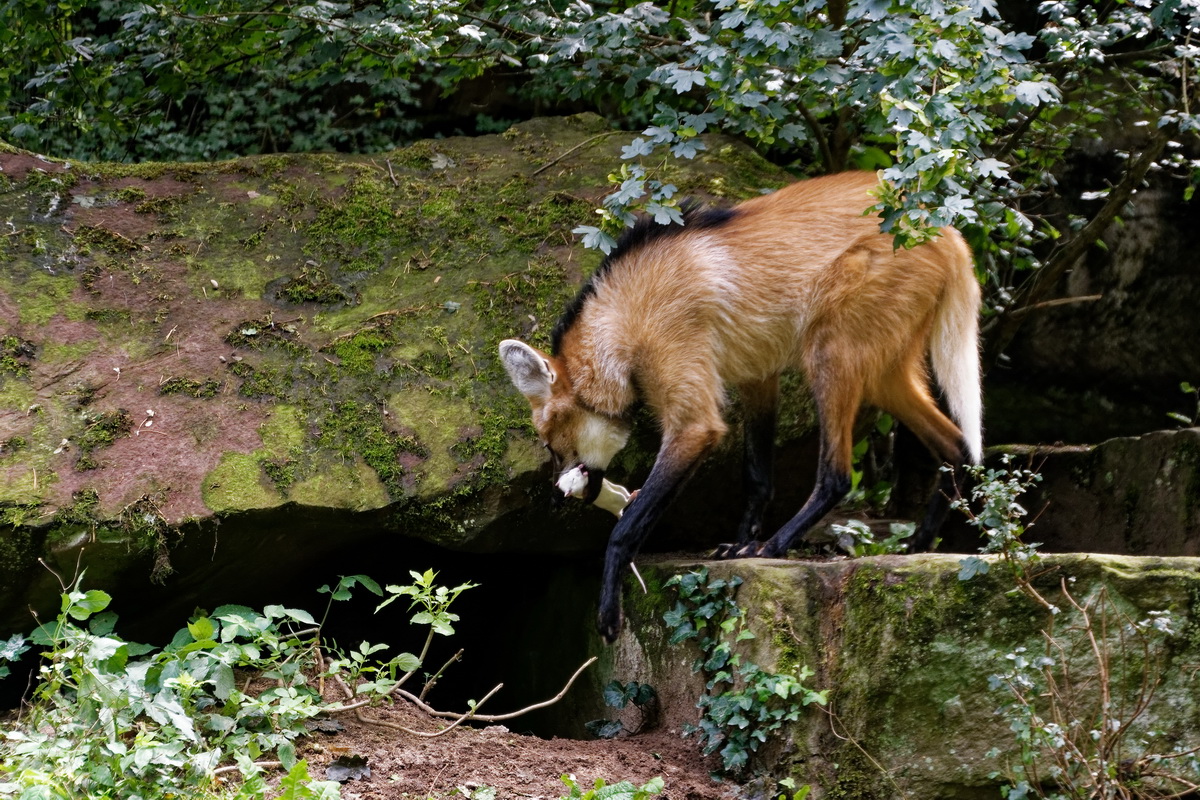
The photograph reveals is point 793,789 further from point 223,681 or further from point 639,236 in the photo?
point 639,236

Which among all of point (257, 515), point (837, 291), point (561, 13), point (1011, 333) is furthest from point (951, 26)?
point (257, 515)

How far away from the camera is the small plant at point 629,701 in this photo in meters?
3.63

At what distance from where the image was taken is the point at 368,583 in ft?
Result: 10.5

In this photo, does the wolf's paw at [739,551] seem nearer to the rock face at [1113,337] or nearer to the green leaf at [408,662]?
the green leaf at [408,662]

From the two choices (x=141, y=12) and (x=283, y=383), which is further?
(x=141, y=12)

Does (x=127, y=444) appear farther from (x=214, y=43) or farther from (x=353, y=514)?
(x=214, y=43)

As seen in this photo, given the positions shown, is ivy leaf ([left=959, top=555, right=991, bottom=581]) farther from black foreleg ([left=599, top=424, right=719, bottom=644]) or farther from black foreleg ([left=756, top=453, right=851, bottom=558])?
black foreleg ([left=599, top=424, right=719, bottom=644])

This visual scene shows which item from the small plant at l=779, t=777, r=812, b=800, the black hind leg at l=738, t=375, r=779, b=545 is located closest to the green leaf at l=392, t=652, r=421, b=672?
the small plant at l=779, t=777, r=812, b=800

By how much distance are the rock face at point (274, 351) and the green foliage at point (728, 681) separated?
0.78 m

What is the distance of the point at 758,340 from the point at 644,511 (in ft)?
2.75

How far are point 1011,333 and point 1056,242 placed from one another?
1306 mm

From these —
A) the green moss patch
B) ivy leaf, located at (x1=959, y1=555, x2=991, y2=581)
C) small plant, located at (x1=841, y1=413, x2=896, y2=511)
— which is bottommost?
small plant, located at (x1=841, y1=413, x2=896, y2=511)

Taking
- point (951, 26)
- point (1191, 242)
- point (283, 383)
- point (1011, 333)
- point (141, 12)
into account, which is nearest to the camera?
point (951, 26)

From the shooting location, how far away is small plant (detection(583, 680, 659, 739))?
143 inches
